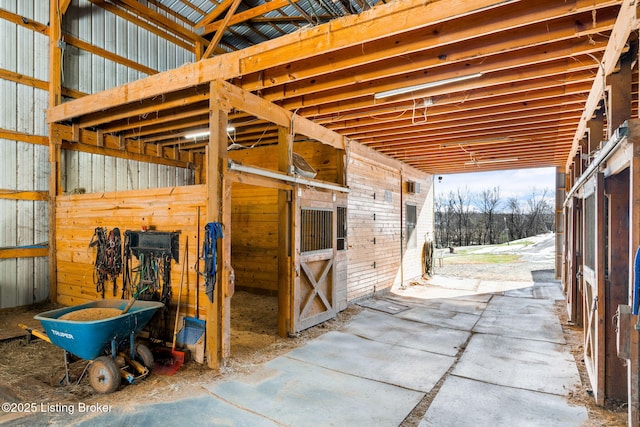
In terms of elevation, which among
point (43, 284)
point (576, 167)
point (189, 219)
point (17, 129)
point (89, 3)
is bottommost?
point (43, 284)

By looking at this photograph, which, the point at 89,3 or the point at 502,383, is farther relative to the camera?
Answer: the point at 89,3

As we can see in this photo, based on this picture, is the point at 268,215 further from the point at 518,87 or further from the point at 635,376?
the point at 635,376

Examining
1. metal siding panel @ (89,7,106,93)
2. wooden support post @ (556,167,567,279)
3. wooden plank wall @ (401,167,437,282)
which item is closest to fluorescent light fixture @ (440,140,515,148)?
wooden plank wall @ (401,167,437,282)

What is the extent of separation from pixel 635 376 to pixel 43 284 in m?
7.92

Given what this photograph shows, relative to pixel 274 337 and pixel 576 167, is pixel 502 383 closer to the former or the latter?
pixel 274 337

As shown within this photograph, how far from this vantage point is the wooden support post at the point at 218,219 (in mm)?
A: 3929

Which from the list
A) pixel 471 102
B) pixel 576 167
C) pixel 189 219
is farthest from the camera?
pixel 576 167

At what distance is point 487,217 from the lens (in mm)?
32938

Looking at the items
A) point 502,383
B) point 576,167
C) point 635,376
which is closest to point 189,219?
point 502,383

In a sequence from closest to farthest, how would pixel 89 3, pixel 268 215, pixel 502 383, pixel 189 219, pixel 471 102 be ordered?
pixel 502 383
pixel 189 219
pixel 471 102
pixel 89 3
pixel 268 215

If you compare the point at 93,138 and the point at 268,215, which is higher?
the point at 93,138

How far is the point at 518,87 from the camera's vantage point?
4.43 metres

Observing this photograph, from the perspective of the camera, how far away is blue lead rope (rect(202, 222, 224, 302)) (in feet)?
12.6

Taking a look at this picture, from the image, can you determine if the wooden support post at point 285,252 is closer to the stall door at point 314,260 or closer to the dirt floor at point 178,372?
the stall door at point 314,260
